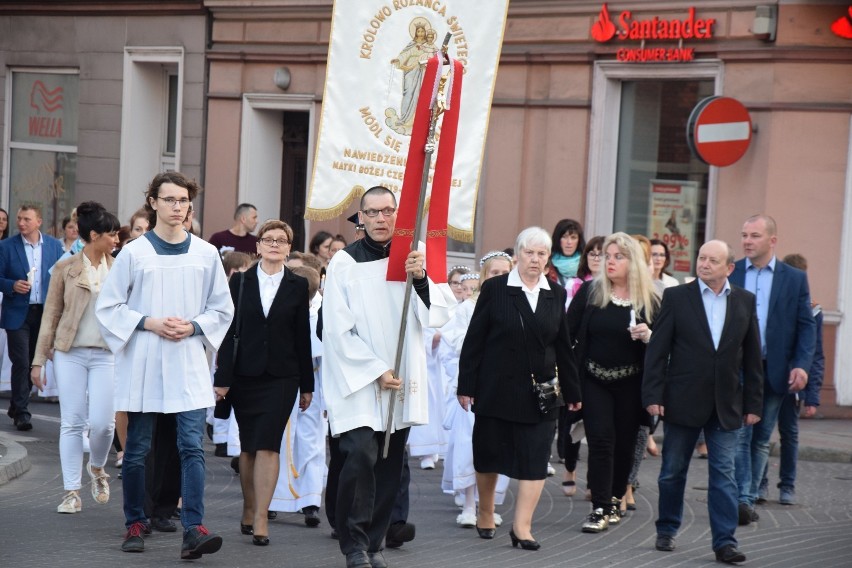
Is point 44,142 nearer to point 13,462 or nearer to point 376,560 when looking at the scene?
point 13,462

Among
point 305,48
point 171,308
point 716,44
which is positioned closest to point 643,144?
point 716,44

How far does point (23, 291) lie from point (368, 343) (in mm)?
6446

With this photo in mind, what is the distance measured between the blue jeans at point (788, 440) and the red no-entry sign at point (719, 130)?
4991 mm

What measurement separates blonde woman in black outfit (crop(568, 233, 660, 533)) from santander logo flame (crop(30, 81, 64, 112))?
53.0 feet

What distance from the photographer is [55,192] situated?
Answer: 2450 centimetres


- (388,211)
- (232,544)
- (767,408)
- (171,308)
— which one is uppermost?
(388,211)

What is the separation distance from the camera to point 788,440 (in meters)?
11.2

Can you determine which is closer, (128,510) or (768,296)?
(128,510)

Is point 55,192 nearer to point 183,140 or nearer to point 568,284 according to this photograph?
point 183,140

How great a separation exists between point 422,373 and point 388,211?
90cm

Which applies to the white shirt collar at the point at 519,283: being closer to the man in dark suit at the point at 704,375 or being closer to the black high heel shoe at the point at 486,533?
the man in dark suit at the point at 704,375

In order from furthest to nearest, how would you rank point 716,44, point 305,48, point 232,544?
point 305,48 < point 716,44 < point 232,544

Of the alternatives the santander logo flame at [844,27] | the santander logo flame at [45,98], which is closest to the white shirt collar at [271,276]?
the santander logo flame at [844,27]

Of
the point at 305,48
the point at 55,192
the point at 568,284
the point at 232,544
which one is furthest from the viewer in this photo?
the point at 55,192
